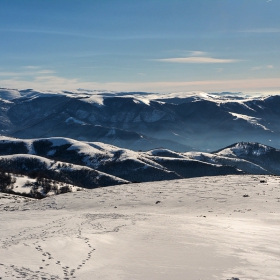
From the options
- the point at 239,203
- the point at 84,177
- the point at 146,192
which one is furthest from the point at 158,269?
the point at 84,177

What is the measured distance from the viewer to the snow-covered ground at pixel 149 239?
58.9 ft

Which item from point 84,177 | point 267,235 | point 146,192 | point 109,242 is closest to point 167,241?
point 109,242

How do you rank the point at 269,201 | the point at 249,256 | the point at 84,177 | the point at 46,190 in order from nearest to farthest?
the point at 249,256 → the point at 269,201 → the point at 46,190 → the point at 84,177

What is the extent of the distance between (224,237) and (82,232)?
10.4 m

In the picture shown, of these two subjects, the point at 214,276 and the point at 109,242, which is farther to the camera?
the point at 109,242

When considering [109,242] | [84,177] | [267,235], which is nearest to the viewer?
[109,242]

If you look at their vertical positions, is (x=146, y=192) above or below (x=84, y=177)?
above

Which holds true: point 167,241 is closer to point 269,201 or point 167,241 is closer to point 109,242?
point 109,242

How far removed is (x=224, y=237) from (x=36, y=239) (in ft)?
42.5

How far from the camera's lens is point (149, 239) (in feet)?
A: 82.9

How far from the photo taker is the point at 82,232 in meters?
27.5

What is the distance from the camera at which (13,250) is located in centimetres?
2141

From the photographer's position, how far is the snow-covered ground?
1794cm

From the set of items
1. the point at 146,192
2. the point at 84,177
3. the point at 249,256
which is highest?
the point at 249,256
